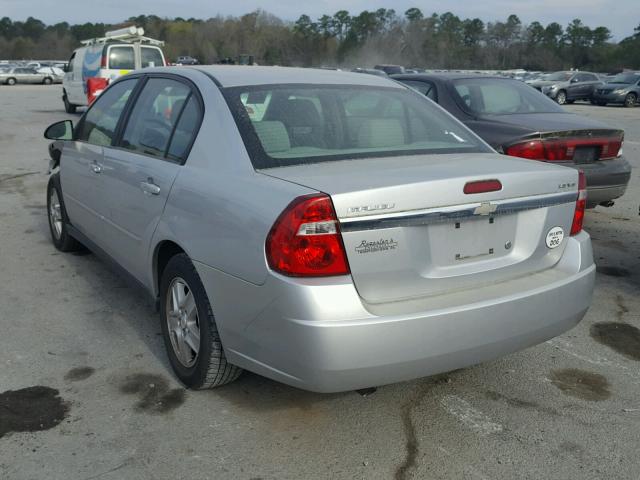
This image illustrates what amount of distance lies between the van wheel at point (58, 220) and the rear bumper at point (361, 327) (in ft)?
9.81

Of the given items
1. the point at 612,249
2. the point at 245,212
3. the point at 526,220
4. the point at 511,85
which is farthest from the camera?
the point at 511,85

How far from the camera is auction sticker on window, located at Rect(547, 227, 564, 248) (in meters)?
3.19

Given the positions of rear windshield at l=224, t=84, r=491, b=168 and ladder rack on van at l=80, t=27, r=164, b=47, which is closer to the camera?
rear windshield at l=224, t=84, r=491, b=168

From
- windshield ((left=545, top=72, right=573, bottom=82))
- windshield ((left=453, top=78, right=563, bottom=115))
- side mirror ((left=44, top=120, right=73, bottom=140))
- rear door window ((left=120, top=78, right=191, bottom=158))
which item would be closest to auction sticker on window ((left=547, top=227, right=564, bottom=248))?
rear door window ((left=120, top=78, right=191, bottom=158))

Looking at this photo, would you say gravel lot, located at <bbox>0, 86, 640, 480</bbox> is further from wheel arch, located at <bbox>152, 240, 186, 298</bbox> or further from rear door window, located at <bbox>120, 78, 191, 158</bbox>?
rear door window, located at <bbox>120, 78, 191, 158</bbox>

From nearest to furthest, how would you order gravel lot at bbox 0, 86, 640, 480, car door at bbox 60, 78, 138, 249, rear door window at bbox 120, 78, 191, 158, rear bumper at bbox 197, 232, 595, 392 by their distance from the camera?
1. rear bumper at bbox 197, 232, 595, 392
2. gravel lot at bbox 0, 86, 640, 480
3. rear door window at bbox 120, 78, 191, 158
4. car door at bbox 60, 78, 138, 249

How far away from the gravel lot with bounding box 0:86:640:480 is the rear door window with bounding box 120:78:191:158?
3.84 feet

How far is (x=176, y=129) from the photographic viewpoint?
3697 millimetres

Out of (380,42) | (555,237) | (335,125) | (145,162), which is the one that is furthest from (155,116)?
(380,42)

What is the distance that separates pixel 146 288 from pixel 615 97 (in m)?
30.9

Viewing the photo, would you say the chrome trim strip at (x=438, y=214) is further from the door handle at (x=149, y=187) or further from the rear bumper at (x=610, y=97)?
the rear bumper at (x=610, y=97)

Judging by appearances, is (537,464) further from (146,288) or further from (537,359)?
(146,288)

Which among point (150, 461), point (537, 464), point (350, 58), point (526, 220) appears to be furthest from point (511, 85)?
point (350, 58)

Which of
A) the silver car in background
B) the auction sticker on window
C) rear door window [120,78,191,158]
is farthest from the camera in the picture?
the silver car in background
